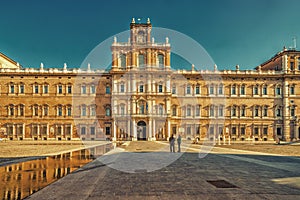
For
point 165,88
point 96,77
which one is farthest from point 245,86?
point 96,77

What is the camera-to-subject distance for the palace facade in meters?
44.4

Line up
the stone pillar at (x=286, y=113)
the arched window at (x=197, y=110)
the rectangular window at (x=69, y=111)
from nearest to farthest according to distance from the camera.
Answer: the rectangular window at (x=69, y=111)
the stone pillar at (x=286, y=113)
the arched window at (x=197, y=110)

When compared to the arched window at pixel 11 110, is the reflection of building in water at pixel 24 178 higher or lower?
lower

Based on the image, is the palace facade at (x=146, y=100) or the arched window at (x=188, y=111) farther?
the arched window at (x=188, y=111)

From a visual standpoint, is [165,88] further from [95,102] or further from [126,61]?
[95,102]

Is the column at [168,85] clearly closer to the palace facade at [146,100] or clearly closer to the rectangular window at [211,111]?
the palace facade at [146,100]

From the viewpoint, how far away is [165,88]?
4456 cm

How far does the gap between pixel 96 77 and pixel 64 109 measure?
8.55m

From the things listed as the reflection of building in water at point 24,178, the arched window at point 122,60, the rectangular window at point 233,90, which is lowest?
the reflection of building in water at point 24,178

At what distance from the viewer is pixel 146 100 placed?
4378 cm

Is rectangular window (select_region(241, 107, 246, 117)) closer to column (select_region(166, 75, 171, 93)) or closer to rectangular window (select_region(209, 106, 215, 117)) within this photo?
rectangular window (select_region(209, 106, 215, 117))

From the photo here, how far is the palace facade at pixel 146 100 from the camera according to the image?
44375 millimetres

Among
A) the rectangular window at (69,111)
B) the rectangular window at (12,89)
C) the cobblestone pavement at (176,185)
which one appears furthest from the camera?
the rectangular window at (69,111)

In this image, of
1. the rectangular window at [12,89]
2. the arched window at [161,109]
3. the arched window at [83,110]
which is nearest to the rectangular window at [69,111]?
the arched window at [83,110]
